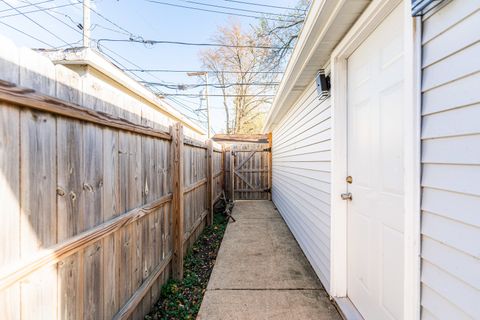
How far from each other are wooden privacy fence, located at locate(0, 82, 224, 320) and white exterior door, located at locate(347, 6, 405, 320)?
1.83 m

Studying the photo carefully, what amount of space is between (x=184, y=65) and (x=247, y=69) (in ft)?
8.88

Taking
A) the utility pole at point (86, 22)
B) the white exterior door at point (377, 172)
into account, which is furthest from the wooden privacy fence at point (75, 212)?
the utility pole at point (86, 22)

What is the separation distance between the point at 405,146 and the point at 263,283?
6.97 feet

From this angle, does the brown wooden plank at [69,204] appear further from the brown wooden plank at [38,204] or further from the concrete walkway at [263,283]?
the concrete walkway at [263,283]

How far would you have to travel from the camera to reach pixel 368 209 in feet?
6.32

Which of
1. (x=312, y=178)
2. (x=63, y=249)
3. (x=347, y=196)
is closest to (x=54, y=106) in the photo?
(x=63, y=249)

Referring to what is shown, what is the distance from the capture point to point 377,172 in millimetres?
1803

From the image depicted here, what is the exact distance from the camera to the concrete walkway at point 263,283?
221cm

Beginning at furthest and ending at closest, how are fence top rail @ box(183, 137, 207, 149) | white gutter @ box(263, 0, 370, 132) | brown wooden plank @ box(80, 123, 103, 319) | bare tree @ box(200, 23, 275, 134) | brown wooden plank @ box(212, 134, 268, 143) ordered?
brown wooden plank @ box(212, 134, 268, 143) → bare tree @ box(200, 23, 275, 134) → fence top rail @ box(183, 137, 207, 149) → white gutter @ box(263, 0, 370, 132) → brown wooden plank @ box(80, 123, 103, 319)

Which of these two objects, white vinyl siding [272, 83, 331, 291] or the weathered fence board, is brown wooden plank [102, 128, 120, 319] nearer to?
white vinyl siding [272, 83, 331, 291]

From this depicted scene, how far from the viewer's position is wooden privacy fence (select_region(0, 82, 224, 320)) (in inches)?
35.9

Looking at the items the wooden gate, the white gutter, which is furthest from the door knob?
the wooden gate

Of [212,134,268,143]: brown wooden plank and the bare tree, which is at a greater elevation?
the bare tree

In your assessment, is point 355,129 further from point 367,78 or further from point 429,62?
point 429,62
